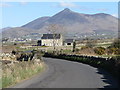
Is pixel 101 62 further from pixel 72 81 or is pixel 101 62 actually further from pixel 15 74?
pixel 15 74

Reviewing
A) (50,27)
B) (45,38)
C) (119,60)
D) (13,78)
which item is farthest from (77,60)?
(45,38)

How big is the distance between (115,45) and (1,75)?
1911 inches

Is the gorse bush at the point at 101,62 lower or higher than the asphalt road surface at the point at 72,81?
higher

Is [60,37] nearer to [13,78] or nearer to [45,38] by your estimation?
[45,38]

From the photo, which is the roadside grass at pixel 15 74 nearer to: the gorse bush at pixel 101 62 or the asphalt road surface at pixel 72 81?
the asphalt road surface at pixel 72 81

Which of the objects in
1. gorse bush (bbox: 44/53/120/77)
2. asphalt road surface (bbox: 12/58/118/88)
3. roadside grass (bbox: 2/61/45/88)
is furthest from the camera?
gorse bush (bbox: 44/53/120/77)

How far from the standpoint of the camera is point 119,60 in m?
25.7

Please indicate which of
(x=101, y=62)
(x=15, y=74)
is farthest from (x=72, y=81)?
(x=101, y=62)

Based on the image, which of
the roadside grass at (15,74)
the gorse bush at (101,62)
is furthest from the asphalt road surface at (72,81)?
the gorse bush at (101,62)

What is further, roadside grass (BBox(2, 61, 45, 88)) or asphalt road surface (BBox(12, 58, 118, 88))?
roadside grass (BBox(2, 61, 45, 88))

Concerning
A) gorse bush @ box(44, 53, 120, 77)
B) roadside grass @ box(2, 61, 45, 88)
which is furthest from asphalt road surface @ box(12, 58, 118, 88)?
gorse bush @ box(44, 53, 120, 77)

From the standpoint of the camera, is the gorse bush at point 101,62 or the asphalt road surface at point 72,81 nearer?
the asphalt road surface at point 72,81

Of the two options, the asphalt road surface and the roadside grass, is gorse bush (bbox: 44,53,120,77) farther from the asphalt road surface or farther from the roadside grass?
the roadside grass

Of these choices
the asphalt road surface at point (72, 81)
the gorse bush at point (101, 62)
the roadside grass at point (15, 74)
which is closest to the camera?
the asphalt road surface at point (72, 81)
